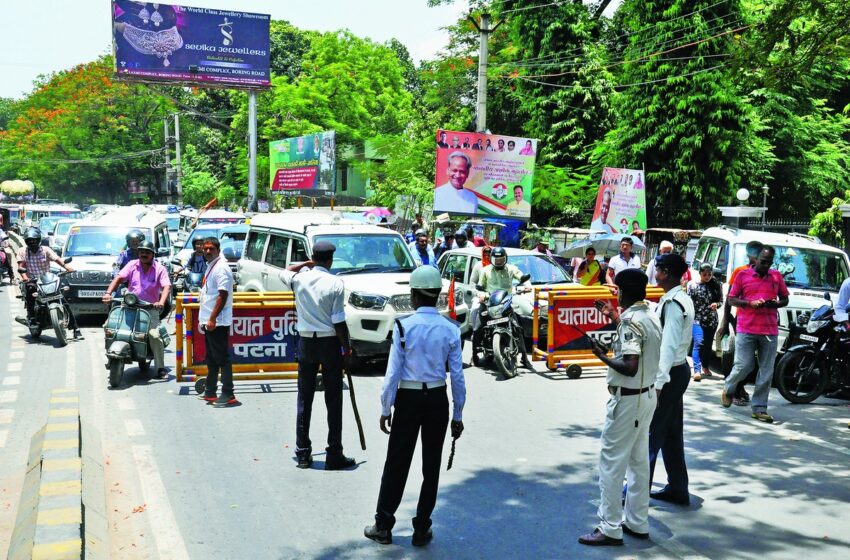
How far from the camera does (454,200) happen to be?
21.8m

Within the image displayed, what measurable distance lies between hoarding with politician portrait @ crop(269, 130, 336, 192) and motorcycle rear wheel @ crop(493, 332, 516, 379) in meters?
29.7

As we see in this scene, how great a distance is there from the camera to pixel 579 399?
33.7 ft

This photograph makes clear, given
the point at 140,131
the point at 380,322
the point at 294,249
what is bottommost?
the point at 380,322

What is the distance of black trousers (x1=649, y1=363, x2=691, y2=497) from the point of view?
20.1ft

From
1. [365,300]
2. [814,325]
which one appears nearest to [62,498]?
[365,300]

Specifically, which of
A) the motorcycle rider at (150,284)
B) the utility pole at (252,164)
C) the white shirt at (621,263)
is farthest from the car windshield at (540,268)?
the utility pole at (252,164)

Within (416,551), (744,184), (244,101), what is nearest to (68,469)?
(416,551)

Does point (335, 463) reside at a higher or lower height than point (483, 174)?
lower

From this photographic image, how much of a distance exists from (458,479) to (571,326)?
527 cm

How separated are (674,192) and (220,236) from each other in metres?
15.3

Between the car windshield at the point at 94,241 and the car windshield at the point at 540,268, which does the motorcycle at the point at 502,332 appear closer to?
the car windshield at the point at 540,268

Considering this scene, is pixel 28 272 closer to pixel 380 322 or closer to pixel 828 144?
pixel 380 322

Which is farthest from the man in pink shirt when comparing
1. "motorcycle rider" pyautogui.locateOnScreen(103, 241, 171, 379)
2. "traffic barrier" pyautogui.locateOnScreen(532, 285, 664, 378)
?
"motorcycle rider" pyautogui.locateOnScreen(103, 241, 171, 379)

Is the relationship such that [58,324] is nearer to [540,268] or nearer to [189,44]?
[540,268]
